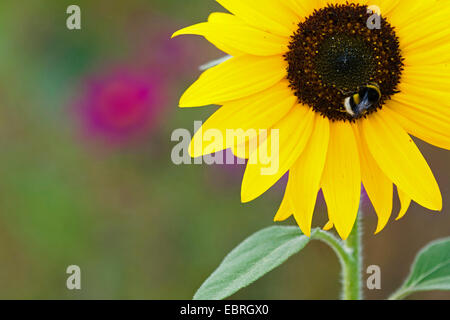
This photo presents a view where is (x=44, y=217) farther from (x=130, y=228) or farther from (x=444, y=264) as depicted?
(x=444, y=264)

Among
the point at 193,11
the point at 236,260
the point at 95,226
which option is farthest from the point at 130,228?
the point at 236,260

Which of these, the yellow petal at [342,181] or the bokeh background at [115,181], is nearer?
the yellow petal at [342,181]

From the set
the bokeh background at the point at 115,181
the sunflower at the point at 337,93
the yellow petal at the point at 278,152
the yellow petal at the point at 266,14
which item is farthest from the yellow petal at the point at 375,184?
the bokeh background at the point at 115,181

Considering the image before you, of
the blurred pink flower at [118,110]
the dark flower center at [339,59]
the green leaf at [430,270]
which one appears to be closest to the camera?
the dark flower center at [339,59]

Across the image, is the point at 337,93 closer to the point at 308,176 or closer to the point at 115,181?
the point at 308,176

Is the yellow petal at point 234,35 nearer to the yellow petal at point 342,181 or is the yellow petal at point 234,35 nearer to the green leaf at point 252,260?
the yellow petal at point 342,181

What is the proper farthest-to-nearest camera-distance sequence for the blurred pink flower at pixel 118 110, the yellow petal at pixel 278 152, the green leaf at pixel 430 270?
the blurred pink flower at pixel 118 110
the green leaf at pixel 430 270
the yellow petal at pixel 278 152

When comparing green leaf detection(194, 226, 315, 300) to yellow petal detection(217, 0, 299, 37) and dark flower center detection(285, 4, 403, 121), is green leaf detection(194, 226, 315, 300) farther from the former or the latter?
yellow petal detection(217, 0, 299, 37)

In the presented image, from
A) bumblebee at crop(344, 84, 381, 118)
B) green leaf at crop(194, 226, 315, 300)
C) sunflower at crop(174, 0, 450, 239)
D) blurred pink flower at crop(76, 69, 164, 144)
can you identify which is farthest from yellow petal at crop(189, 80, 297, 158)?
blurred pink flower at crop(76, 69, 164, 144)
